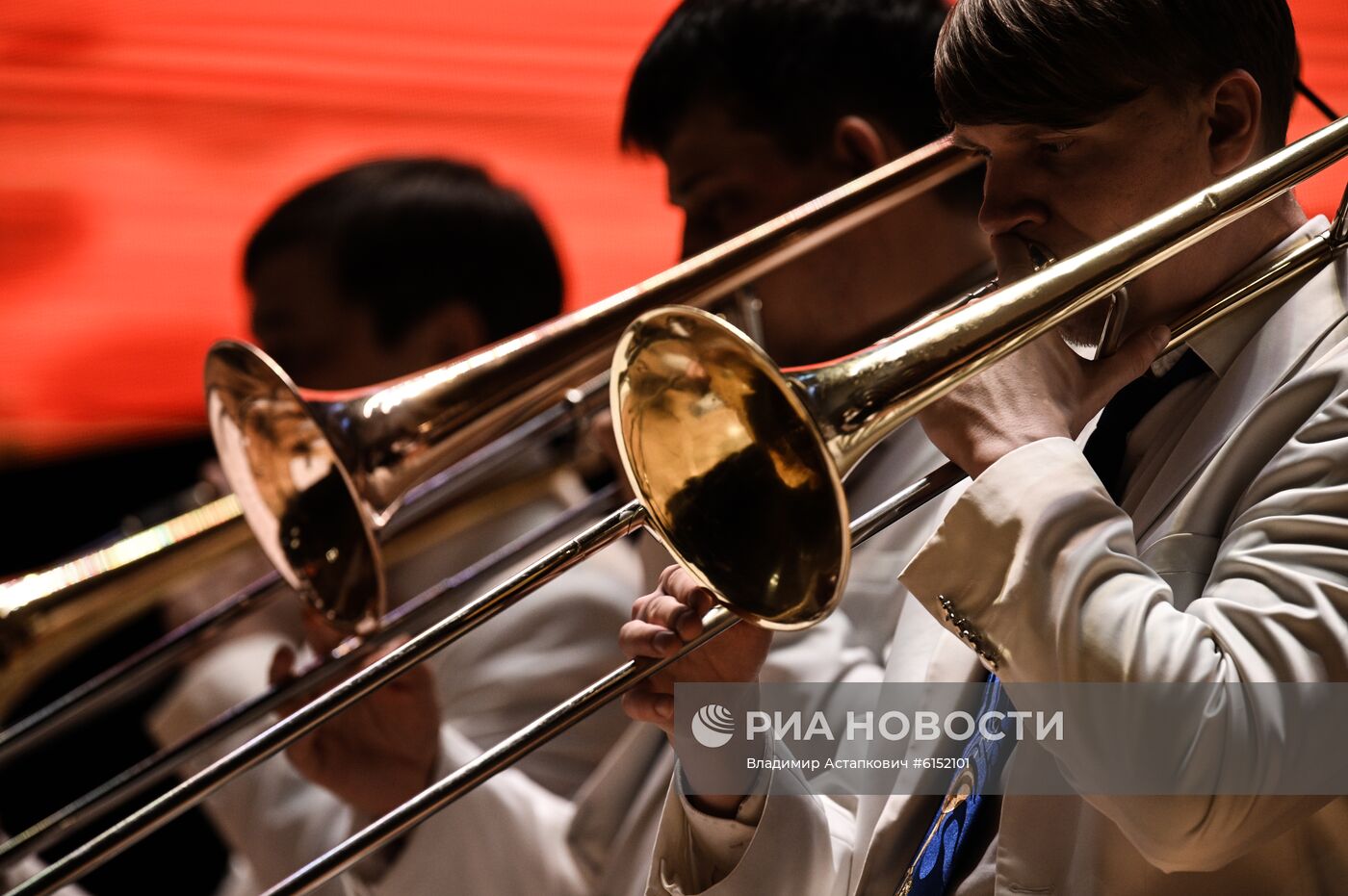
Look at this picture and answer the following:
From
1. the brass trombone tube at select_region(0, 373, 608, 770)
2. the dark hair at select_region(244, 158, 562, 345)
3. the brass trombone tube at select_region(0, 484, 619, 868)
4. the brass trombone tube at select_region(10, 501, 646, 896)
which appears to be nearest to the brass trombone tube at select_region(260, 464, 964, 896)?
the brass trombone tube at select_region(10, 501, 646, 896)

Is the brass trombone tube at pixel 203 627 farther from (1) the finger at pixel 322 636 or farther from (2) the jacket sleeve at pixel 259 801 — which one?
(2) the jacket sleeve at pixel 259 801

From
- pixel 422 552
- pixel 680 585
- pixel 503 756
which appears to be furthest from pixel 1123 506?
pixel 422 552

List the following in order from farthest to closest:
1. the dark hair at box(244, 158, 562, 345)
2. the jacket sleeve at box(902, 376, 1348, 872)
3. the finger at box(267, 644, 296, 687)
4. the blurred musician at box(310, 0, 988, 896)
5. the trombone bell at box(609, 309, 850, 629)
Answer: the dark hair at box(244, 158, 562, 345) → the finger at box(267, 644, 296, 687) → the blurred musician at box(310, 0, 988, 896) → the trombone bell at box(609, 309, 850, 629) → the jacket sleeve at box(902, 376, 1348, 872)

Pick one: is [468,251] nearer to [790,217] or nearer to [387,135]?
[387,135]

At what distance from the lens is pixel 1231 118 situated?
1111 millimetres

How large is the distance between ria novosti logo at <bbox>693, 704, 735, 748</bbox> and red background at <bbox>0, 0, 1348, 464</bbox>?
→ 139 cm

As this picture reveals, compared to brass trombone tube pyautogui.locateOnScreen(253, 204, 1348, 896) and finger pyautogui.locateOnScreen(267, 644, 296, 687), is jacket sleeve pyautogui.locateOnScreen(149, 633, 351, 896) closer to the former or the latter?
finger pyautogui.locateOnScreen(267, 644, 296, 687)

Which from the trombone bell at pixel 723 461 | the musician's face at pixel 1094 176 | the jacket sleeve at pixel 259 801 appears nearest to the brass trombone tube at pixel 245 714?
the jacket sleeve at pixel 259 801

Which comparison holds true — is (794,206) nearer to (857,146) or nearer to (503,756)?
(857,146)

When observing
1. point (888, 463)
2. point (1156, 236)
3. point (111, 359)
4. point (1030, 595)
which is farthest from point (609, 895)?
point (111, 359)

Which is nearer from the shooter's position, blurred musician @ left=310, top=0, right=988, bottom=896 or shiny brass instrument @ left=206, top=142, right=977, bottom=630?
shiny brass instrument @ left=206, top=142, right=977, bottom=630

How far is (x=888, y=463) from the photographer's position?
171cm

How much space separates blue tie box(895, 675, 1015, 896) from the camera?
1.11 meters

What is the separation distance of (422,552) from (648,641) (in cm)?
101
